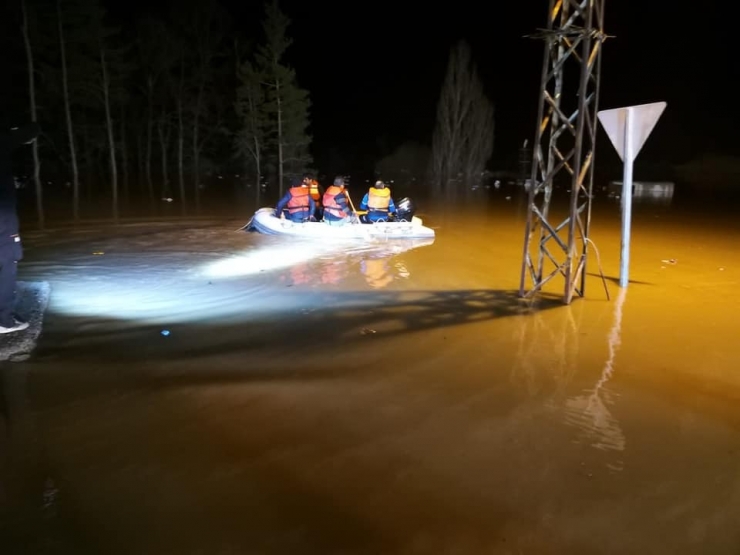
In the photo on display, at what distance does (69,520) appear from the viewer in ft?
10.8

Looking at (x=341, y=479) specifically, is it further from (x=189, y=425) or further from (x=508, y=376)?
(x=508, y=376)

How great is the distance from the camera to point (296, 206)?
14688 millimetres

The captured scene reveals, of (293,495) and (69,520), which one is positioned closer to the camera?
(69,520)

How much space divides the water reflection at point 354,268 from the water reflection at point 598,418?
14.2 feet

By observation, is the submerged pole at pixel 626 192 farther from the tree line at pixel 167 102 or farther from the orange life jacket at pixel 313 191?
the tree line at pixel 167 102

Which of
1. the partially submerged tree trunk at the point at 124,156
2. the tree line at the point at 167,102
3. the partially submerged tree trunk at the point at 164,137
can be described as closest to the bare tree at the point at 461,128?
the tree line at the point at 167,102

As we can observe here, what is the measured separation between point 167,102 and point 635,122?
3884cm

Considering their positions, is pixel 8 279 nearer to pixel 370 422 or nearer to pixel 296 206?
pixel 370 422

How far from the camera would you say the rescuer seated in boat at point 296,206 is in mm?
14672

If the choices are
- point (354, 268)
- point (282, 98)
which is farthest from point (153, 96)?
point (354, 268)

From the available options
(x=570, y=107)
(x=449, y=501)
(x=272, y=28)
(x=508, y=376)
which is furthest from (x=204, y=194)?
(x=570, y=107)

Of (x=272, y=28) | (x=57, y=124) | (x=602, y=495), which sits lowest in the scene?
(x=602, y=495)

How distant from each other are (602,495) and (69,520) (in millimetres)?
3047

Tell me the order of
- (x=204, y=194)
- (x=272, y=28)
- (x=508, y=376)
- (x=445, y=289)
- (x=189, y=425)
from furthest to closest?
(x=272, y=28)
(x=204, y=194)
(x=445, y=289)
(x=508, y=376)
(x=189, y=425)
